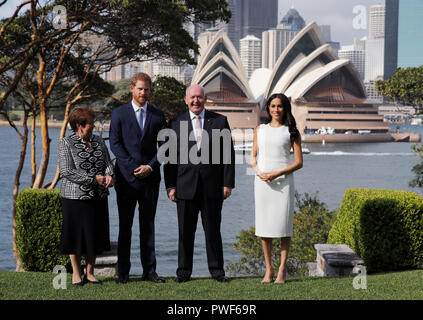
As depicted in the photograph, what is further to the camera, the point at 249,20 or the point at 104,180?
the point at 249,20

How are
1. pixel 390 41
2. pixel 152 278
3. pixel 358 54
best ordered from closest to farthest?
pixel 152 278 → pixel 390 41 → pixel 358 54

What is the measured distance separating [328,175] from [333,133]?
100ft

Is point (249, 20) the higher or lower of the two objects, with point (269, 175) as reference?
higher

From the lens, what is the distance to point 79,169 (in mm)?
3746

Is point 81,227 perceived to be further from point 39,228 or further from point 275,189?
point 275,189

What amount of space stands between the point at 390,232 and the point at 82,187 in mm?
2768

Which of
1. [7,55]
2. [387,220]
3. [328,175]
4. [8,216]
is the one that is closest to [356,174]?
[328,175]

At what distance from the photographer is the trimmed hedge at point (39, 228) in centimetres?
480

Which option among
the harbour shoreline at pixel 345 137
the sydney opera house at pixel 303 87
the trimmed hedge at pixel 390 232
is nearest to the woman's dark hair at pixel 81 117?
the trimmed hedge at pixel 390 232

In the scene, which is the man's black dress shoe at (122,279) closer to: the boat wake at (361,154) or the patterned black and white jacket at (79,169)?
the patterned black and white jacket at (79,169)

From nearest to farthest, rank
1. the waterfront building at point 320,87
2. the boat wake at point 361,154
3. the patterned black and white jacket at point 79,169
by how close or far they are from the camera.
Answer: the patterned black and white jacket at point 79,169, the boat wake at point 361,154, the waterfront building at point 320,87

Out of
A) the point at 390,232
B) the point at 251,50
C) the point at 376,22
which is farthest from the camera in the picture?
the point at 251,50

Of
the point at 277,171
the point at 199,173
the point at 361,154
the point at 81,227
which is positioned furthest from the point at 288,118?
the point at 361,154

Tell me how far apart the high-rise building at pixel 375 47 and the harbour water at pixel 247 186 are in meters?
55.5
